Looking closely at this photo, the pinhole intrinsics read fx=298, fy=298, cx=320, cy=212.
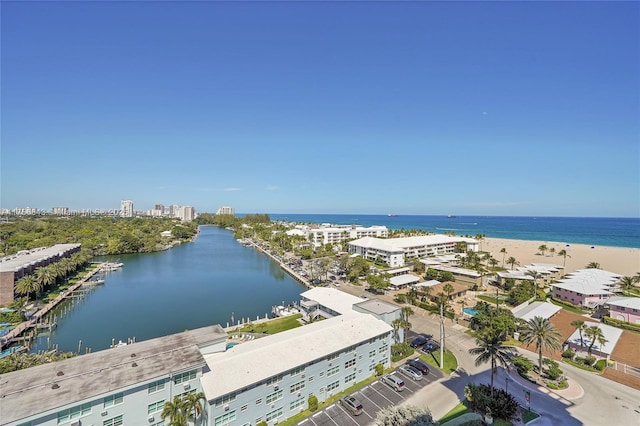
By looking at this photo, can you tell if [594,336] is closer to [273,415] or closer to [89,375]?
[273,415]

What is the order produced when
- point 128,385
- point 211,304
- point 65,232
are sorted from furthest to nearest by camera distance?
point 65,232, point 211,304, point 128,385

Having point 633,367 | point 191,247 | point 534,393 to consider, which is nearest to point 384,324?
point 534,393

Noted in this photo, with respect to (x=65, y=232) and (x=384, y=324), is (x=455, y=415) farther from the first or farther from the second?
(x=65, y=232)

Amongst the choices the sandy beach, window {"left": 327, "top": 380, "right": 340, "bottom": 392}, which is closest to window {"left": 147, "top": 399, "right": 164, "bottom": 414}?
window {"left": 327, "top": 380, "right": 340, "bottom": 392}

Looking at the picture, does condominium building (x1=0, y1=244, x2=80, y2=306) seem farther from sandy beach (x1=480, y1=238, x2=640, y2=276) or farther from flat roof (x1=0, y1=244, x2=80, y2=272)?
sandy beach (x1=480, y1=238, x2=640, y2=276)

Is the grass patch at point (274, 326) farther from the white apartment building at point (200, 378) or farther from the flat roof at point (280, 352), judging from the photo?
the white apartment building at point (200, 378)

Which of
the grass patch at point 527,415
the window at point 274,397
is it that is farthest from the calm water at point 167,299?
the grass patch at point 527,415

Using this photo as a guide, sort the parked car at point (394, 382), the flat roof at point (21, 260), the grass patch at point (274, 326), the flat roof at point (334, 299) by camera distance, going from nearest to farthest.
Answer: the parked car at point (394, 382) → the flat roof at point (334, 299) → the grass patch at point (274, 326) → the flat roof at point (21, 260)
